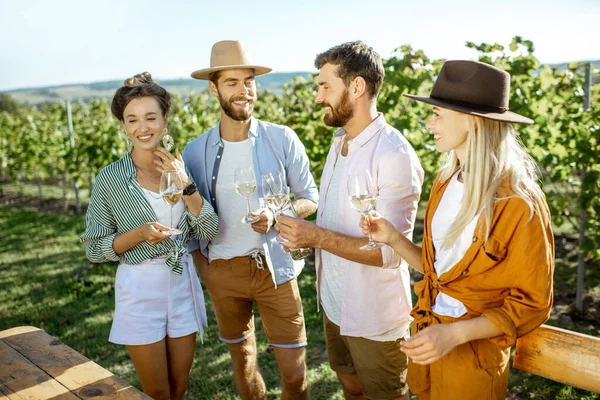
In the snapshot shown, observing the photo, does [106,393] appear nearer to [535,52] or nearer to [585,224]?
[585,224]

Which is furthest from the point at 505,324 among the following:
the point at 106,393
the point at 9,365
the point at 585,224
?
the point at 585,224

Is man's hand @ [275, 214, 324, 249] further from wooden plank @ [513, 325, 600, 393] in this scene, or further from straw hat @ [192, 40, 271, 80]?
straw hat @ [192, 40, 271, 80]

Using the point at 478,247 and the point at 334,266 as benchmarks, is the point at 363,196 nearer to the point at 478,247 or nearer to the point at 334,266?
the point at 478,247

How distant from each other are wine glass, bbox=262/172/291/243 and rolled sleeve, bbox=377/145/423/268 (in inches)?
17.0

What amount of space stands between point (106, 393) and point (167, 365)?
758 millimetres

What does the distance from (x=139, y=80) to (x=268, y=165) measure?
852 millimetres

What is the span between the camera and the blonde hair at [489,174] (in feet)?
5.74

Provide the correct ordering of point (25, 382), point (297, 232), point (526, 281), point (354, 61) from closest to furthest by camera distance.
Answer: point (526, 281)
point (25, 382)
point (297, 232)
point (354, 61)

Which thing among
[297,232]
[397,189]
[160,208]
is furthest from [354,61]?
[160,208]

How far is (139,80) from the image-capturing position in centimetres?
282

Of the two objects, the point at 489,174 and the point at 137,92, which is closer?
the point at 489,174

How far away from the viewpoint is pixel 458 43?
213 inches

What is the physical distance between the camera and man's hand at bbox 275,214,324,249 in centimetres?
237

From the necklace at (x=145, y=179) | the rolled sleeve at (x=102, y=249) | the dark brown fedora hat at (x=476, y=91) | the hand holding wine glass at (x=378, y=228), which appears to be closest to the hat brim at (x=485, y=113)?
the dark brown fedora hat at (x=476, y=91)
